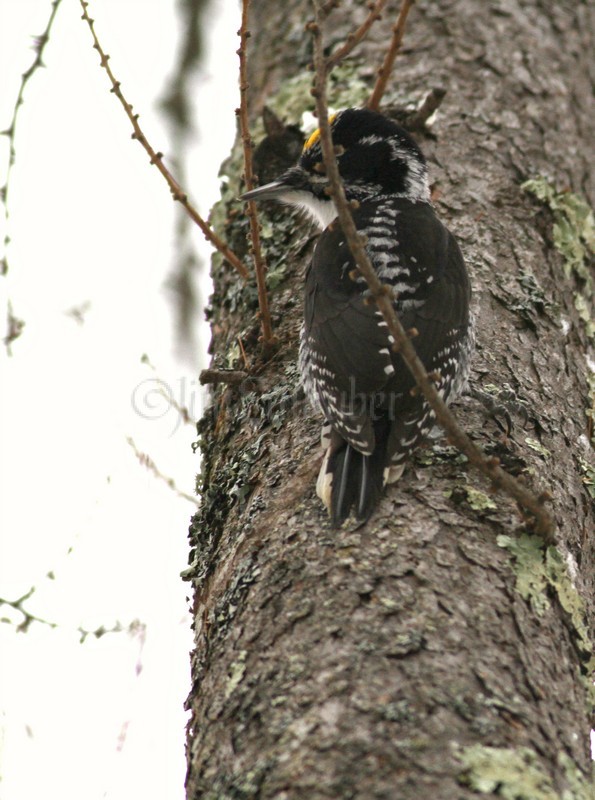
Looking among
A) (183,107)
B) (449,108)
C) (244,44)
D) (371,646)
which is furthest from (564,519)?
(183,107)

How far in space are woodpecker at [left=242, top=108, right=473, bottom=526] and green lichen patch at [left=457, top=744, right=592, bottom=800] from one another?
2.44ft

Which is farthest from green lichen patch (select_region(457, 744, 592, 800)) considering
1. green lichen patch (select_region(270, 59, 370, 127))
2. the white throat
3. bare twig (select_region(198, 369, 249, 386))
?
green lichen patch (select_region(270, 59, 370, 127))

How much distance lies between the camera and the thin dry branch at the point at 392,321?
7.18 ft

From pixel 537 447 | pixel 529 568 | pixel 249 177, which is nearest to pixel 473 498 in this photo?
pixel 529 568

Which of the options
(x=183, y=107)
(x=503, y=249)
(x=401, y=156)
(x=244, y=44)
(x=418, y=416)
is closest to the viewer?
(x=418, y=416)

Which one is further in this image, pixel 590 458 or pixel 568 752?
→ pixel 590 458

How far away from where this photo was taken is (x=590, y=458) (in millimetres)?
3314

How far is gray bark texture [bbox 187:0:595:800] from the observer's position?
2.03 m

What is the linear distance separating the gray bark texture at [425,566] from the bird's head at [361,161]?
4.4 inches

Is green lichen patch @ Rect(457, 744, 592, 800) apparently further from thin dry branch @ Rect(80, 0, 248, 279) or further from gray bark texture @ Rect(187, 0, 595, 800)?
thin dry branch @ Rect(80, 0, 248, 279)

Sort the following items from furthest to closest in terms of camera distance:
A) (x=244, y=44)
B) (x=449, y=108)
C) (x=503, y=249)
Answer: (x=449, y=108), (x=503, y=249), (x=244, y=44)

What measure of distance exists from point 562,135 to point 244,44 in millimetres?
1852

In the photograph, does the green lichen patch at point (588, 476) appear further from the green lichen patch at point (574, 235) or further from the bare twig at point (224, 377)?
the bare twig at point (224, 377)

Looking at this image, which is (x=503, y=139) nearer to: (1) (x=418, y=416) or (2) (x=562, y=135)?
(2) (x=562, y=135)
